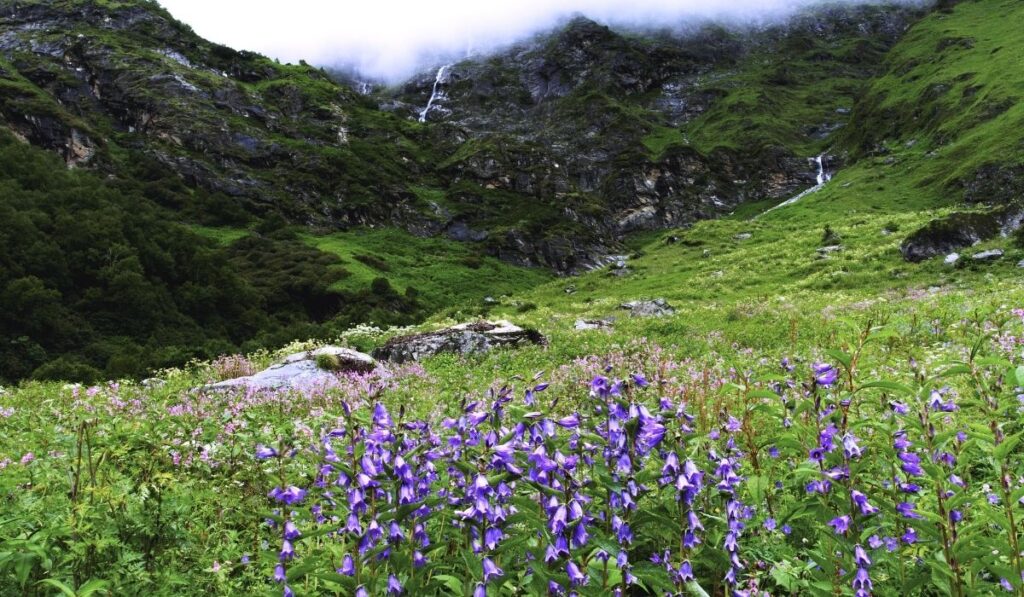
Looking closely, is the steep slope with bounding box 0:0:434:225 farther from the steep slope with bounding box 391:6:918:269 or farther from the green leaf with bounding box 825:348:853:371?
the green leaf with bounding box 825:348:853:371

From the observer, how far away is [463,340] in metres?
19.7

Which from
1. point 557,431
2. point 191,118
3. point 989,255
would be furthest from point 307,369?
point 191,118

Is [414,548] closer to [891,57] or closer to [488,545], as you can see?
[488,545]

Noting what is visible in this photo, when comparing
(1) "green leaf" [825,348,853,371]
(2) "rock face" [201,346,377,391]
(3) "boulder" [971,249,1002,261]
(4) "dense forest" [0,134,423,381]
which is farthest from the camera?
(4) "dense forest" [0,134,423,381]

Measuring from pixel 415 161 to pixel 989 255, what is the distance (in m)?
110

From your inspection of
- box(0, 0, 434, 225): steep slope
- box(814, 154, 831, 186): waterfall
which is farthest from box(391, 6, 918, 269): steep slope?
box(0, 0, 434, 225): steep slope

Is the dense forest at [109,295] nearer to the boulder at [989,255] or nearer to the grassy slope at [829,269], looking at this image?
the grassy slope at [829,269]

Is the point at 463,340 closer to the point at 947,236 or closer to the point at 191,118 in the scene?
the point at 947,236

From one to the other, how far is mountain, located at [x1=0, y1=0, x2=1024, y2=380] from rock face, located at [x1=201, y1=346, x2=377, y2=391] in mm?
12111

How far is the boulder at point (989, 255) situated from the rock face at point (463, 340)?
843 inches

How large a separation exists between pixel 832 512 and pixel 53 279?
4428cm

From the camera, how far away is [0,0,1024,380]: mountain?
36812 millimetres

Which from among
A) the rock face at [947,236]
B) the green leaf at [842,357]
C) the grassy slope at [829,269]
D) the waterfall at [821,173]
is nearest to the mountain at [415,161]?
the rock face at [947,236]

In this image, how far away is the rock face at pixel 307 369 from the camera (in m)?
14.6
